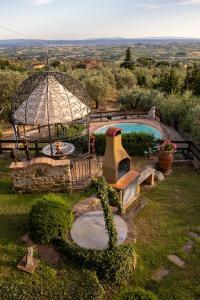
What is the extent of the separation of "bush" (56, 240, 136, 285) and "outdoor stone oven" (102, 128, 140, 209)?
3.12 m

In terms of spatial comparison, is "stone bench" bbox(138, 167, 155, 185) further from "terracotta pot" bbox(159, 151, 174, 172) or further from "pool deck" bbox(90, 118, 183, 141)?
"pool deck" bbox(90, 118, 183, 141)

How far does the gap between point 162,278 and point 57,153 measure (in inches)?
316

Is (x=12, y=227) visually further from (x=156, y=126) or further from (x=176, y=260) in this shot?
(x=156, y=126)

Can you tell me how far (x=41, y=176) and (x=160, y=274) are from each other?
19.4 ft

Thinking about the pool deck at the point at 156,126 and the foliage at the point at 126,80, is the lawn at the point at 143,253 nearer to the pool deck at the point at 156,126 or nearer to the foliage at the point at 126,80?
the pool deck at the point at 156,126

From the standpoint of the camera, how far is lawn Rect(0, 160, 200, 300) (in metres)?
6.73

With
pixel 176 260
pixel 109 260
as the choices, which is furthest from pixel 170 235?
pixel 109 260

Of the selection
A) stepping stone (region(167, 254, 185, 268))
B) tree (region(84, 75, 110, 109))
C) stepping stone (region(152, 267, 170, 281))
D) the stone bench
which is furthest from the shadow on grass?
tree (region(84, 75, 110, 109))

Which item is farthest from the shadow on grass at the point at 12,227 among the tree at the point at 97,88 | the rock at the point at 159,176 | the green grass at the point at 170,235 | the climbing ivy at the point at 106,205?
the tree at the point at 97,88

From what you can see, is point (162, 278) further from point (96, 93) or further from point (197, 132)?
point (96, 93)

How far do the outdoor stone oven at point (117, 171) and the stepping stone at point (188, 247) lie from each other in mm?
2683

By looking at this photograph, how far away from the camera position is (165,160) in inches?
535

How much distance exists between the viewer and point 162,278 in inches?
303

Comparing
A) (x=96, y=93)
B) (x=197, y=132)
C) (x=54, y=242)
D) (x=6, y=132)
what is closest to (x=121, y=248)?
(x=54, y=242)
